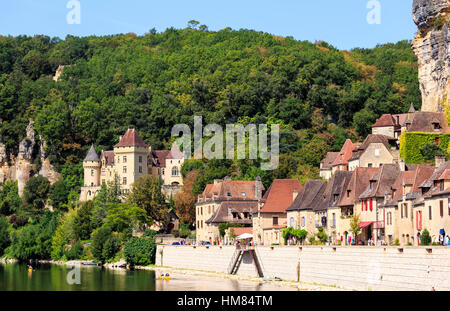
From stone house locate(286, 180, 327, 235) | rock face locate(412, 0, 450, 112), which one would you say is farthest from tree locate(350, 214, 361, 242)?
rock face locate(412, 0, 450, 112)

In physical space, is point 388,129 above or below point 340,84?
below

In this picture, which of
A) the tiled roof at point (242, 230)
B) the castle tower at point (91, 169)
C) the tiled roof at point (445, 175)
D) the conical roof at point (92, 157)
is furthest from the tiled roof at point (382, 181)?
the conical roof at point (92, 157)

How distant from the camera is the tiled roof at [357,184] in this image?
5894 centimetres

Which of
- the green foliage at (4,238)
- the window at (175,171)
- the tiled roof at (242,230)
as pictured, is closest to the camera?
the tiled roof at (242,230)

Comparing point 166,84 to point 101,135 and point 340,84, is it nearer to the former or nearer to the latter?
point 101,135

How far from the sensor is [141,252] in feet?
267

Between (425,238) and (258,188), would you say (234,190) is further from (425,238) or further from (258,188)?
(425,238)

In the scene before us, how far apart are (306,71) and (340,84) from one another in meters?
6.05

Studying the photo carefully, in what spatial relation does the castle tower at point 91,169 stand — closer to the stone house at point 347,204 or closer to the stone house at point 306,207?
the stone house at point 306,207

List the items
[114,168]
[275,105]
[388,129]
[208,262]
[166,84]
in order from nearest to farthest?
[208,262] → [388,129] → [114,168] → [275,105] → [166,84]

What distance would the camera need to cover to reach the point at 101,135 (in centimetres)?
12444

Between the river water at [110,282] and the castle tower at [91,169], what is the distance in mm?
33818

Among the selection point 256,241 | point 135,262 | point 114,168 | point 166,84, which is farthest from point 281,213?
point 166,84

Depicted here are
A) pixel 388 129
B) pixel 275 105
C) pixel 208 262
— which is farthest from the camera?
pixel 275 105
